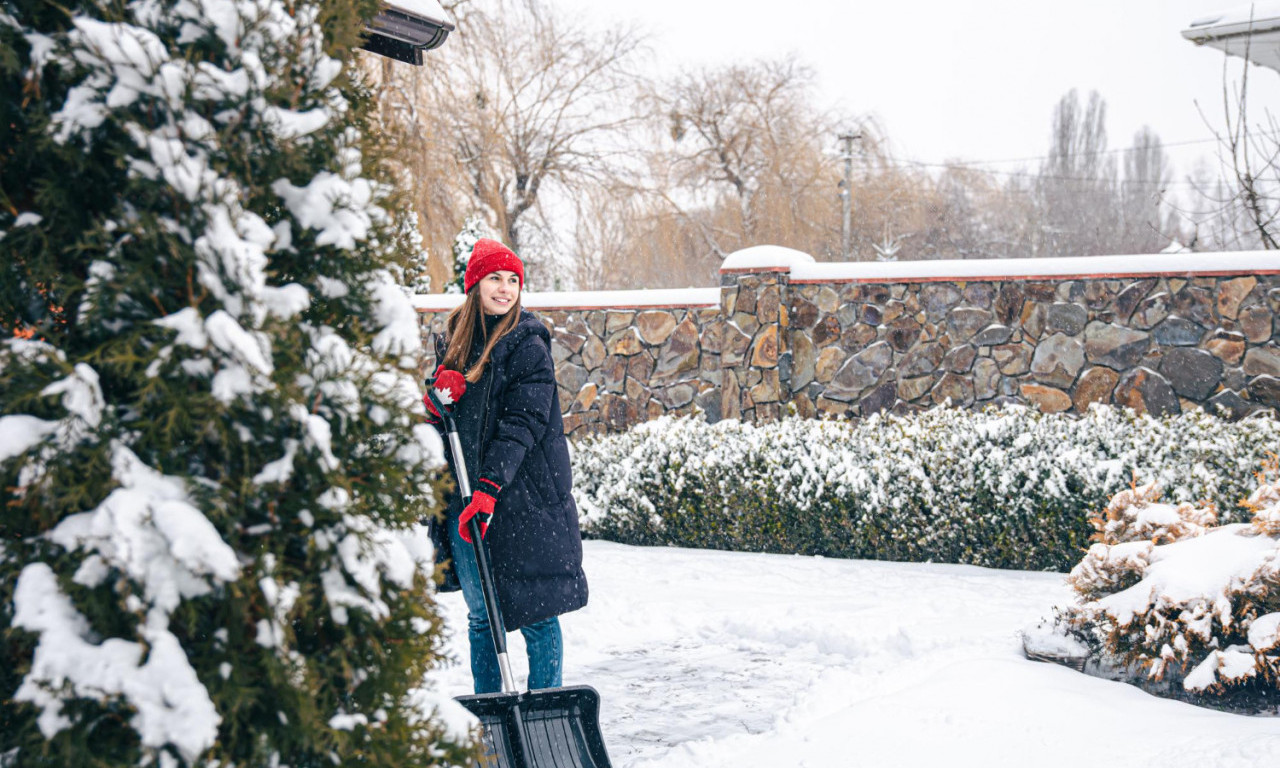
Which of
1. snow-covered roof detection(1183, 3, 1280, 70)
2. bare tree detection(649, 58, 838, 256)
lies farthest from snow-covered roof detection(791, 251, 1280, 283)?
bare tree detection(649, 58, 838, 256)

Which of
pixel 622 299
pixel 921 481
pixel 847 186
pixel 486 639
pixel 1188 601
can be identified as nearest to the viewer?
pixel 486 639

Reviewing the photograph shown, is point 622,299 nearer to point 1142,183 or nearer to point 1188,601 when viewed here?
point 1188,601

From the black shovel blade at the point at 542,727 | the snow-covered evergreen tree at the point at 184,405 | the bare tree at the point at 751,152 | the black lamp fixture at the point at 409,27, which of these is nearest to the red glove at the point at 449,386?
the black shovel blade at the point at 542,727

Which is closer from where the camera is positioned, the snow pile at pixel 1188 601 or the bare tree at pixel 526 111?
the snow pile at pixel 1188 601

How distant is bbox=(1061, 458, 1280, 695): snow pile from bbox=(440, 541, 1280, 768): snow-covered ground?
16 cm

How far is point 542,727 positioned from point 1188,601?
2.39 meters

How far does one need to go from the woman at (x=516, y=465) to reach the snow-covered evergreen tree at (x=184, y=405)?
1651 millimetres

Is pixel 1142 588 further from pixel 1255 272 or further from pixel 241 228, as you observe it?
pixel 1255 272

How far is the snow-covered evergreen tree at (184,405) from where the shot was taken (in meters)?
1.43

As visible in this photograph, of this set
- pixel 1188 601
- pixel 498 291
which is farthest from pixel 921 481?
pixel 498 291

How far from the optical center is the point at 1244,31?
8.90m

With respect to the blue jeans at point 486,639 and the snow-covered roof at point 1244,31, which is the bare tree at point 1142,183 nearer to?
the snow-covered roof at point 1244,31

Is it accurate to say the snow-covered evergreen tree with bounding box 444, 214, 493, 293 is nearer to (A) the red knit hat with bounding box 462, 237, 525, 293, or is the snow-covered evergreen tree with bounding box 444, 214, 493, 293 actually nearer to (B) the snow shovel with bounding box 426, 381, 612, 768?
(A) the red knit hat with bounding box 462, 237, 525, 293

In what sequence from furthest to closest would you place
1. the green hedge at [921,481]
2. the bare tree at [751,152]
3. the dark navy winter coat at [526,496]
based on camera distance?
the bare tree at [751,152], the green hedge at [921,481], the dark navy winter coat at [526,496]
